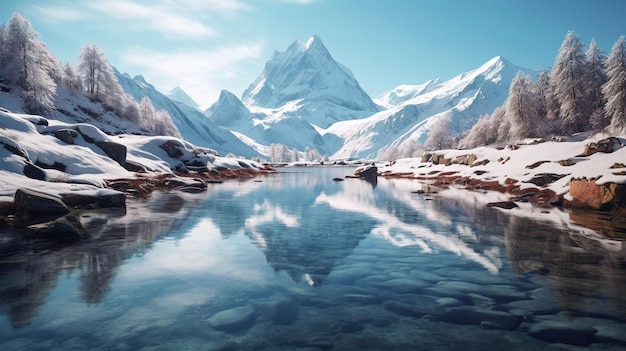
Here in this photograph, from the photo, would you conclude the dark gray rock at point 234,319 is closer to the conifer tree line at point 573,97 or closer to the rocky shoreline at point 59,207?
the rocky shoreline at point 59,207

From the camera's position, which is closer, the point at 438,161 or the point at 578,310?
the point at 578,310

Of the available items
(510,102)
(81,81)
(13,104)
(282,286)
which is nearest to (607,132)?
(510,102)

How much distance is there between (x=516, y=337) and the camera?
6.62 m

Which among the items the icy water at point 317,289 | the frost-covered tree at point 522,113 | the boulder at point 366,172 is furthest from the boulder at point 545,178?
the frost-covered tree at point 522,113

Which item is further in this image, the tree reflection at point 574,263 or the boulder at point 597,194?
the boulder at point 597,194

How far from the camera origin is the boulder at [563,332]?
21.1 ft

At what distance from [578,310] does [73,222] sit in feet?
59.4

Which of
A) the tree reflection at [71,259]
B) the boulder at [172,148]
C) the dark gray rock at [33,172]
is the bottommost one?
the tree reflection at [71,259]

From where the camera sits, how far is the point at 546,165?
3675 cm

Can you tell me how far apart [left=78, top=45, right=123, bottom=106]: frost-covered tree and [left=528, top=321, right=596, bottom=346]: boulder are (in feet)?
386

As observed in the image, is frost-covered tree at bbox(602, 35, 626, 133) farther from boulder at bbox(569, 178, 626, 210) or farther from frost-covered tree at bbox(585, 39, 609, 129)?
boulder at bbox(569, 178, 626, 210)

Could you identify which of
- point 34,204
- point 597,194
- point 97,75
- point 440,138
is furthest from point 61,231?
point 440,138

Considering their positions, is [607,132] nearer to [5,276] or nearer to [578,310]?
[578,310]

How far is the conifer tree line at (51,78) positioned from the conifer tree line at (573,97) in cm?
9920
